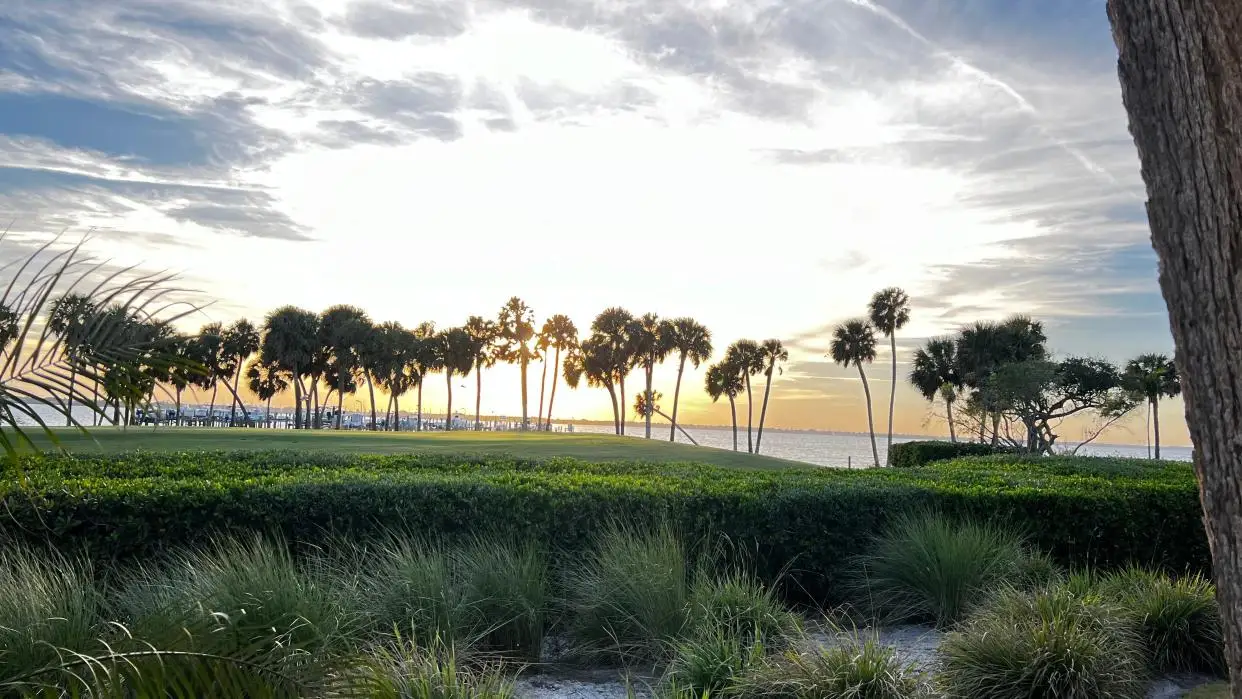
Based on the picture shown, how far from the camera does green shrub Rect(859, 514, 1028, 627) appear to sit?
25.1ft

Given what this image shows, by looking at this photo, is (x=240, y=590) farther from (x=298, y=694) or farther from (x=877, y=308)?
(x=877, y=308)

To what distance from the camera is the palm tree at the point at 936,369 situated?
188 ft

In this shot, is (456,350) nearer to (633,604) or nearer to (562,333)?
(562,333)

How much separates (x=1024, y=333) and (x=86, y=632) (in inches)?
2126

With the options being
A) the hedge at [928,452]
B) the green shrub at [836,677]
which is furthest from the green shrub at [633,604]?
the hedge at [928,452]

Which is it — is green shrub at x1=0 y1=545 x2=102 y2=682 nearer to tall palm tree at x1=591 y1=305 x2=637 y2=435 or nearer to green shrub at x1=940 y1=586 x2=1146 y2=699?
green shrub at x1=940 y1=586 x2=1146 y2=699

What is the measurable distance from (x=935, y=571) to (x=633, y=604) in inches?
117

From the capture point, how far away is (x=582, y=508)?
834 cm

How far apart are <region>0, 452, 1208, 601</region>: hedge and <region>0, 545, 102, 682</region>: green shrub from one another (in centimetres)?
146

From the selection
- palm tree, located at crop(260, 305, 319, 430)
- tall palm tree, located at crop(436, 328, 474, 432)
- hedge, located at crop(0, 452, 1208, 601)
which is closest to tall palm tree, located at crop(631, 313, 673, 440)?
tall palm tree, located at crop(436, 328, 474, 432)

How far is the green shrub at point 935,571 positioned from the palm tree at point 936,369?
50.9 meters

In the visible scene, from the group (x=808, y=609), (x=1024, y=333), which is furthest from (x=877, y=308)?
(x=808, y=609)

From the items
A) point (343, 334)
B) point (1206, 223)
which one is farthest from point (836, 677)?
point (343, 334)

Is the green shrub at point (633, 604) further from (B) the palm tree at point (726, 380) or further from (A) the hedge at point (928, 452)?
(B) the palm tree at point (726, 380)
